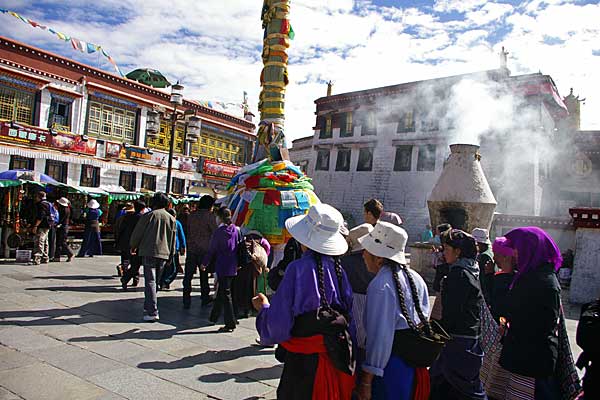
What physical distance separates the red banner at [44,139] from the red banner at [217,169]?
7436 mm

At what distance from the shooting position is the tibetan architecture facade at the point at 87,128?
18.9 meters

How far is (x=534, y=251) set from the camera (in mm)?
3162

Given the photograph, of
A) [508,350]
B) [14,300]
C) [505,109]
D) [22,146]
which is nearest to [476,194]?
[508,350]

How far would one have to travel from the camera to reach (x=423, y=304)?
104 inches

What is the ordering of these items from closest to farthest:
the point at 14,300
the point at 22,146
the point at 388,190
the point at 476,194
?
1. the point at 14,300
2. the point at 476,194
3. the point at 22,146
4. the point at 388,190

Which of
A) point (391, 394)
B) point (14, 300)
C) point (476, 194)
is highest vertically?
point (476, 194)

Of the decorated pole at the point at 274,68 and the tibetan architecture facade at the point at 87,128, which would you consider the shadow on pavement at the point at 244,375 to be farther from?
the tibetan architecture facade at the point at 87,128

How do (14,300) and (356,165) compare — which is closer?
(14,300)

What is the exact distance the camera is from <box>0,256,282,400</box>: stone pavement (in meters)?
3.74

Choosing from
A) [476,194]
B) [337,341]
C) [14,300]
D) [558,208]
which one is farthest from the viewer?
[558,208]

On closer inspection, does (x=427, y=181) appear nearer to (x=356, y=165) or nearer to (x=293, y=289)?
(x=356, y=165)

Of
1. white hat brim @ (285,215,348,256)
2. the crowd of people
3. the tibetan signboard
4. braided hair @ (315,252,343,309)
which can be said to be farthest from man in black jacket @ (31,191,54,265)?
the tibetan signboard

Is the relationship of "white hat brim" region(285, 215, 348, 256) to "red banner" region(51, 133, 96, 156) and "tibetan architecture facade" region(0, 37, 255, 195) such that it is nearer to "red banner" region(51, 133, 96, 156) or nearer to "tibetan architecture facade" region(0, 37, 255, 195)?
"tibetan architecture facade" region(0, 37, 255, 195)

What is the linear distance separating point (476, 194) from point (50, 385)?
7.50m
